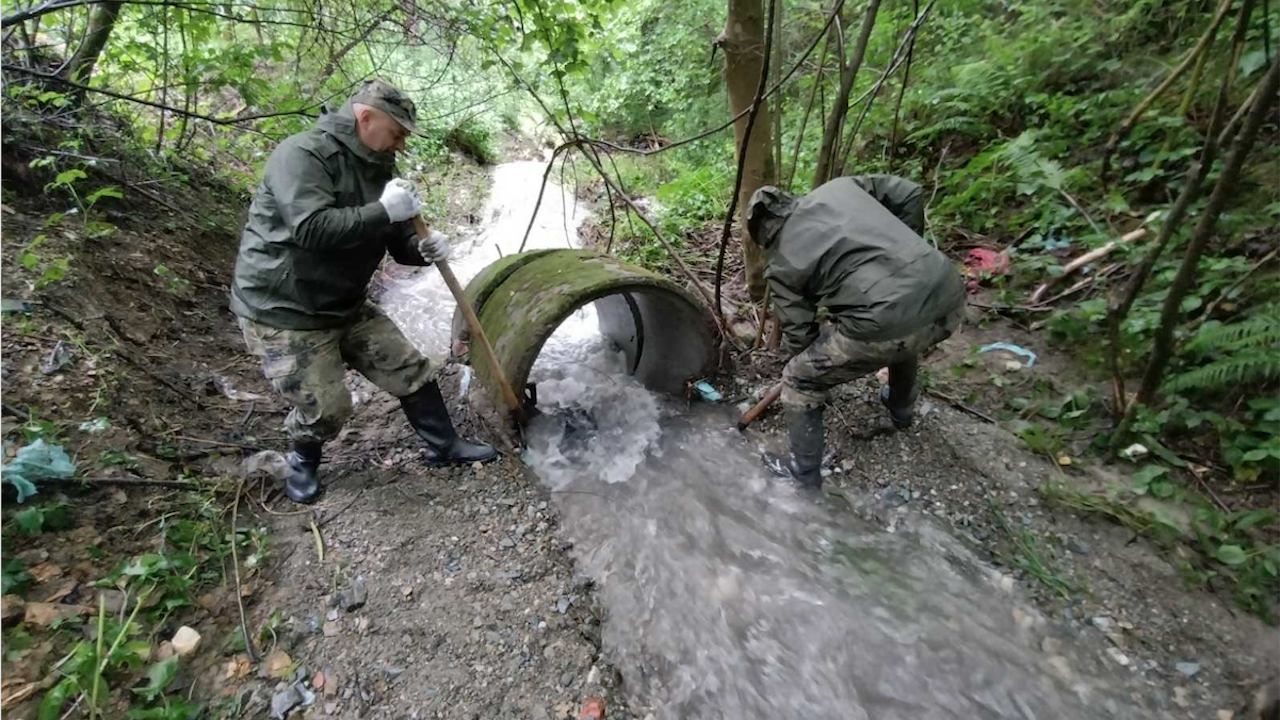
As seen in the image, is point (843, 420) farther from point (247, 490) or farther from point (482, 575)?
point (247, 490)

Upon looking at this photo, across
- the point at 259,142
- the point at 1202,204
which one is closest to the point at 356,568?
the point at 1202,204

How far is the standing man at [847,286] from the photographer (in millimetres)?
2742

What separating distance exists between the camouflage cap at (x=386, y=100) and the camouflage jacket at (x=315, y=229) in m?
0.12

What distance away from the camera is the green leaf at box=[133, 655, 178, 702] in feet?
6.56

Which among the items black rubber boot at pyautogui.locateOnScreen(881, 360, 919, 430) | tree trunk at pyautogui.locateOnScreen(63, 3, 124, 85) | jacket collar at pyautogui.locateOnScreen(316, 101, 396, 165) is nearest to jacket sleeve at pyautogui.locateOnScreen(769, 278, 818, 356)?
black rubber boot at pyautogui.locateOnScreen(881, 360, 919, 430)

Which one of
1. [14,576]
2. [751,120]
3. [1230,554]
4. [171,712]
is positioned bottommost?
[1230,554]

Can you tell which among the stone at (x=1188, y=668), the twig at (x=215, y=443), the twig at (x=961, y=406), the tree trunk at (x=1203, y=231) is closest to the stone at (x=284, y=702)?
the twig at (x=215, y=443)

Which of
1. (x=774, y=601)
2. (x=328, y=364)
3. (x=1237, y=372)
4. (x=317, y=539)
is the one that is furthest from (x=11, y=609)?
(x=1237, y=372)

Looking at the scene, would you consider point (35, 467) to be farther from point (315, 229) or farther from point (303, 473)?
point (315, 229)

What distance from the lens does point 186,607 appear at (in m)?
2.34

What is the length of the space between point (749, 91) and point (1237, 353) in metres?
2.87

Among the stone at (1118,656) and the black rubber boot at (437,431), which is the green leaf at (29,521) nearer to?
the black rubber boot at (437,431)

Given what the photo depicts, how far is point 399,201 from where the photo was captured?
2.79m

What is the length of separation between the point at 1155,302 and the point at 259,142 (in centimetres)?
782
